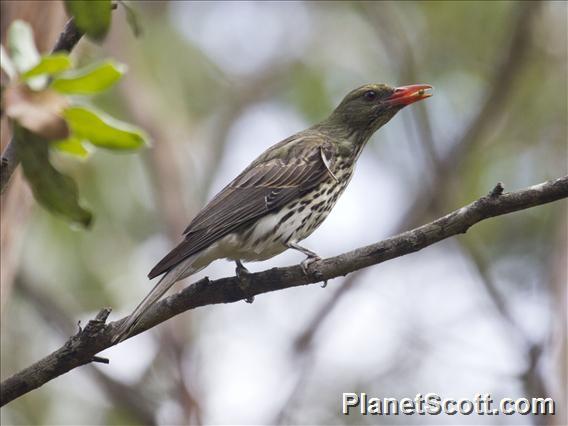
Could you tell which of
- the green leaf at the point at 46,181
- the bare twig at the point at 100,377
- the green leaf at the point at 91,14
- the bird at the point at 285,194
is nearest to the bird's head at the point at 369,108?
the bird at the point at 285,194

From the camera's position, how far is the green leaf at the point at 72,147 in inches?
64.0

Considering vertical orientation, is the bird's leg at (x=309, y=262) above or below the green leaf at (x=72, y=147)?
above

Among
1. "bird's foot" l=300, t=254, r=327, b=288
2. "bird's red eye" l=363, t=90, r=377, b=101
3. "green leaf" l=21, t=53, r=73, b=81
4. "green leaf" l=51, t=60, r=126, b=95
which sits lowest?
"green leaf" l=21, t=53, r=73, b=81

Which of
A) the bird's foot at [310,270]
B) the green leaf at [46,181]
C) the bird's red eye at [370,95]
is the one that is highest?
the bird's red eye at [370,95]

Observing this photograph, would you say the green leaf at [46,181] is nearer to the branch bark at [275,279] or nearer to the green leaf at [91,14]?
the green leaf at [91,14]

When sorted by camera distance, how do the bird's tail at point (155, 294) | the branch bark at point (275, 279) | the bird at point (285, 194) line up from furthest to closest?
the bird at point (285, 194) → the bird's tail at point (155, 294) → the branch bark at point (275, 279)

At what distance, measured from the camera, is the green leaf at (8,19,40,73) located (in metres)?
1.55

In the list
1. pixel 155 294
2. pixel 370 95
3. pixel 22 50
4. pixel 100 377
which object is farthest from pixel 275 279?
pixel 100 377

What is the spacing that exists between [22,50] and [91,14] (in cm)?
39

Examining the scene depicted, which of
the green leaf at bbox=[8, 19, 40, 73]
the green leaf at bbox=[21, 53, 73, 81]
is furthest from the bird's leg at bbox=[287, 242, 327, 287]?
the green leaf at bbox=[21, 53, 73, 81]

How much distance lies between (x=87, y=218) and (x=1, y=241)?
7.13ft

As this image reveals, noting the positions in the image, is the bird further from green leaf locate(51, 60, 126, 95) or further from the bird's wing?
green leaf locate(51, 60, 126, 95)

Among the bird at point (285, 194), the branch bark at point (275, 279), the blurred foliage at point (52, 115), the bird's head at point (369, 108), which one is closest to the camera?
the blurred foliage at point (52, 115)

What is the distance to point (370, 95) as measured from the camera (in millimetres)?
5391
